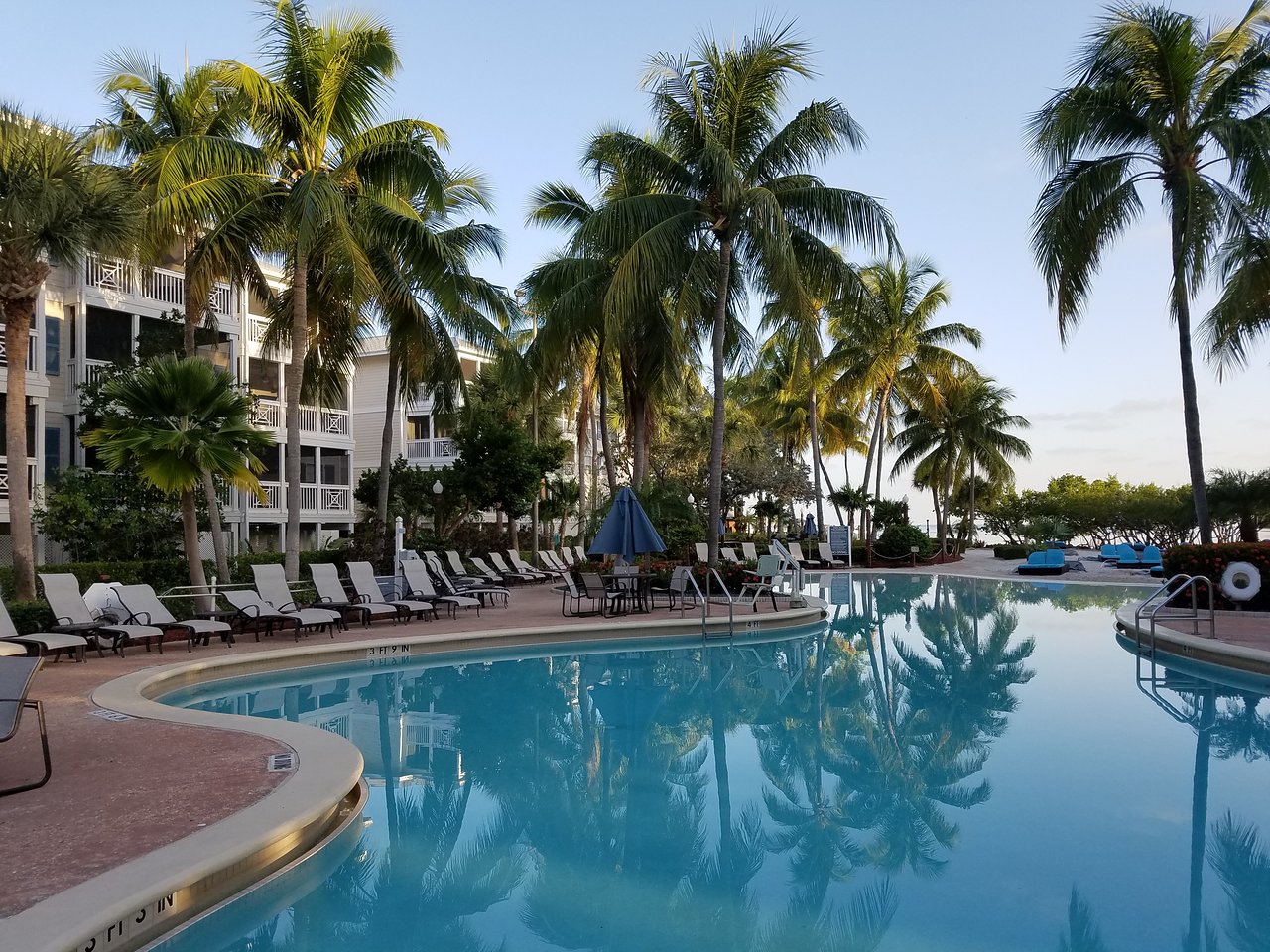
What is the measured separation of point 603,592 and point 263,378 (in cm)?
1611

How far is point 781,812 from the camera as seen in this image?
244 inches

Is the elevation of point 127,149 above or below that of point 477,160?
below

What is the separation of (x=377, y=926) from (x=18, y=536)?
11.1m

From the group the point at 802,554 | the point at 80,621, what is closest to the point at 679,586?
the point at 80,621

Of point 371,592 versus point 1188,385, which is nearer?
point 371,592

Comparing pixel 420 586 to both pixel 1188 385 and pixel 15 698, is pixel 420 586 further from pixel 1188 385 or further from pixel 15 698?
pixel 1188 385

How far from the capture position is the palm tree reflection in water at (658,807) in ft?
14.6

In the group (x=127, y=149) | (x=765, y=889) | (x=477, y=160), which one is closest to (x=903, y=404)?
(x=477, y=160)

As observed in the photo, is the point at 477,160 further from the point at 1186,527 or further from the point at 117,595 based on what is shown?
the point at 1186,527

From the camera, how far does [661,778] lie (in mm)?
6988

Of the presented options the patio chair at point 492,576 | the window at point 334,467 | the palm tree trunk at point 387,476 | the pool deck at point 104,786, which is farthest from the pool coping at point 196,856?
the window at point 334,467

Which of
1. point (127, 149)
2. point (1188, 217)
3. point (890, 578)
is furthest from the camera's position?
point (890, 578)

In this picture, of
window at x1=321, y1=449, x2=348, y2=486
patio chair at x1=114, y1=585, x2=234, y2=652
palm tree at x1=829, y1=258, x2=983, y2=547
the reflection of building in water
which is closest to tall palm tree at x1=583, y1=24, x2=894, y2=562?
patio chair at x1=114, y1=585, x2=234, y2=652

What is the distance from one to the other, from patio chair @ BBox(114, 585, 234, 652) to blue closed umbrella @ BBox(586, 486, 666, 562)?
20.0 ft
